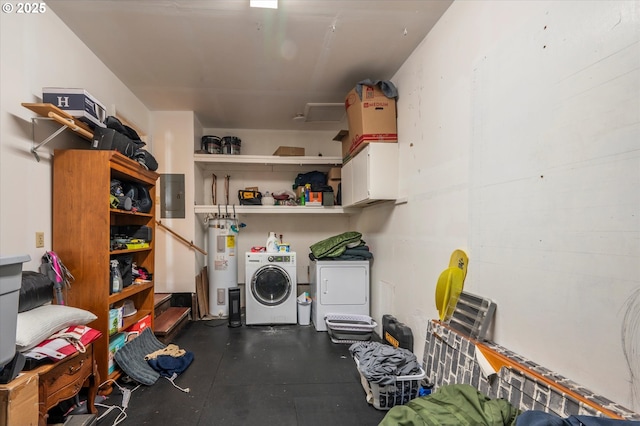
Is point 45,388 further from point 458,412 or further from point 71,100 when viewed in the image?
point 458,412

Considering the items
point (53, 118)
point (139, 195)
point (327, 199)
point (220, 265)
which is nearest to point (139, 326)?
point (139, 195)

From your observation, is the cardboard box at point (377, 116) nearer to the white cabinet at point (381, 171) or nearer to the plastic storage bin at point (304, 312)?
the white cabinet at point (381, 171)

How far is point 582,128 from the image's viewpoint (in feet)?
3.69

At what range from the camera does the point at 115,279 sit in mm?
2398

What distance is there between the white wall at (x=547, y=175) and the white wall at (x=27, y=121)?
278 cm

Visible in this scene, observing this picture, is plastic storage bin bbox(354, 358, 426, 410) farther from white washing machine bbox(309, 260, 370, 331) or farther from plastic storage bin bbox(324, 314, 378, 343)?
white washing machine bbox(309, 260, 370, 331)

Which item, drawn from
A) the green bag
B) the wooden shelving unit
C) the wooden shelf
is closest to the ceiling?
the wooden shelving unit

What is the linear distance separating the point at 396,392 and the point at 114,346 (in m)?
2.22

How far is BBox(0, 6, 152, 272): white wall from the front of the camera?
1.73 m

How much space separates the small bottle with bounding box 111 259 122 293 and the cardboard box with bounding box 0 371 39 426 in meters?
1.00

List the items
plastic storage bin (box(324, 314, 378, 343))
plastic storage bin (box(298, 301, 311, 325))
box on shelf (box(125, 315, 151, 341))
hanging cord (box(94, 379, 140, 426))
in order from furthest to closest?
1. plastic storage bin (box(298, 301, 311, 325))
2. plastic storage bin (box(324, 314, 378, 343))
3. box on shelf (box(125, 315, 151, 341))
4. hanging cord (box(94, 379, 140, 426))

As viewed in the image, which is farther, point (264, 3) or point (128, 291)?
point (128, 291)

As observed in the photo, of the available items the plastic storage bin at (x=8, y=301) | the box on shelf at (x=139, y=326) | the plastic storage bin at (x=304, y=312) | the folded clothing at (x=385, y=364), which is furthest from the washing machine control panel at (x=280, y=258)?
the plastic storage bin at (x=8, y=301)

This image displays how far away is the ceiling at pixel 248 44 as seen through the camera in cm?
206
